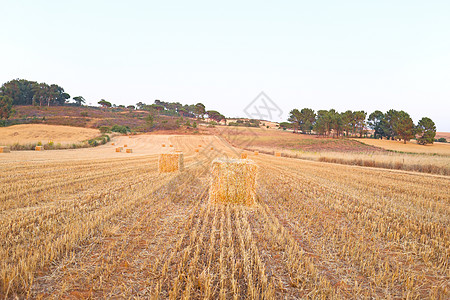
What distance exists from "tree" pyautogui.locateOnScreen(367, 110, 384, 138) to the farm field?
87.7 metres

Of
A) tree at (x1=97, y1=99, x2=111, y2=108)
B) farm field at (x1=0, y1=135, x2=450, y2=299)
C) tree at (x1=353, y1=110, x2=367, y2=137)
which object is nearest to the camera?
farm field at (x1=0, y1=135, x2=450, y2=299)

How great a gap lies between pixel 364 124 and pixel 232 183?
79.6 meters

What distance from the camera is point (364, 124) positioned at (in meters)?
70.9

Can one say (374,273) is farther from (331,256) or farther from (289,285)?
(289,285)

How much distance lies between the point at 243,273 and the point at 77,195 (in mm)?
5603

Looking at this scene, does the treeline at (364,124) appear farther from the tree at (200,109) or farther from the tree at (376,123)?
the tree at (200,109)

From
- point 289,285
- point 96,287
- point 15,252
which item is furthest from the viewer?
point 15,252

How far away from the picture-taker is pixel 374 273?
9.66 feet

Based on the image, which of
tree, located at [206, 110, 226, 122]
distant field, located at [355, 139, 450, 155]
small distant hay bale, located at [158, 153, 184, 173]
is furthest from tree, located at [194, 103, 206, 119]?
small distant hay bale, located at [158, 153, 184, 173]

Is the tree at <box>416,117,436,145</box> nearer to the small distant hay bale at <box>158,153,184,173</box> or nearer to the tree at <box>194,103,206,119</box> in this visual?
the small distant hay bale at <box>158,153,184,173</box>

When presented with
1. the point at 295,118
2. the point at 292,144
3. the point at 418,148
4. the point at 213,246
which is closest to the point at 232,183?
the point at 213,246

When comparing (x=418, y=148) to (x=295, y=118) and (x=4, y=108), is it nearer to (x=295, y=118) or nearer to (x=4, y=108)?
(x=295, y=118)

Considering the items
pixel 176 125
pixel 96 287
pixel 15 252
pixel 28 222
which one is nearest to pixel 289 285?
pixel 96 287

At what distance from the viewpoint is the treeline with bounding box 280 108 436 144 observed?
52.3 m
